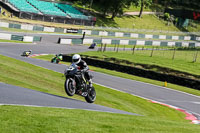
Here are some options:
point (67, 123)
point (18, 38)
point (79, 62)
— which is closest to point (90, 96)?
point (79, 62)

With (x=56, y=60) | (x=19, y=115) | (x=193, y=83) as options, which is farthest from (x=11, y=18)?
(x=19, y=115)

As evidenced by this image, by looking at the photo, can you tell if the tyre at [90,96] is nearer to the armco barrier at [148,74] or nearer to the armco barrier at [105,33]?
the armco barrier at [148,74]

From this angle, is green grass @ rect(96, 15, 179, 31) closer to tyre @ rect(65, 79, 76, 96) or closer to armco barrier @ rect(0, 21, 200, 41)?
armco barrier @ rect(0, 21, 200, 41)

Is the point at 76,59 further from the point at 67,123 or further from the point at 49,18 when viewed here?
the point at 49,18

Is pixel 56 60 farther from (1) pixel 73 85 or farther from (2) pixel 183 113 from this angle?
(1) pixel 73 85

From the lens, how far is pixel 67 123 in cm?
985

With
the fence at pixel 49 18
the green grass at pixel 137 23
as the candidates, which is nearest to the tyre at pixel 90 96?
the fence at pixel 49 18

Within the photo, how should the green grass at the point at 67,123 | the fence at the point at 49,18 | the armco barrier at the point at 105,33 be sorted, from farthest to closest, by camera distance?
1. the fence at the point at 49,18
2. the armco barrier at the point at 105,33
3. the green grass at the point at 67,123

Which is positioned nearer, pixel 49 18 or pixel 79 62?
pixel 79 62

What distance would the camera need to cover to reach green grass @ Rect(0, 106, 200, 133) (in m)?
8.92

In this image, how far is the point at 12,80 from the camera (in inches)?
755

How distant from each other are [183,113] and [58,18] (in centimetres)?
5315

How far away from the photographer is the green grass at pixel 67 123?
892 centimetres

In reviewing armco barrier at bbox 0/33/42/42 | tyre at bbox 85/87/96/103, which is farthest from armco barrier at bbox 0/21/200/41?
tyre at bbox 85/87/96/103
